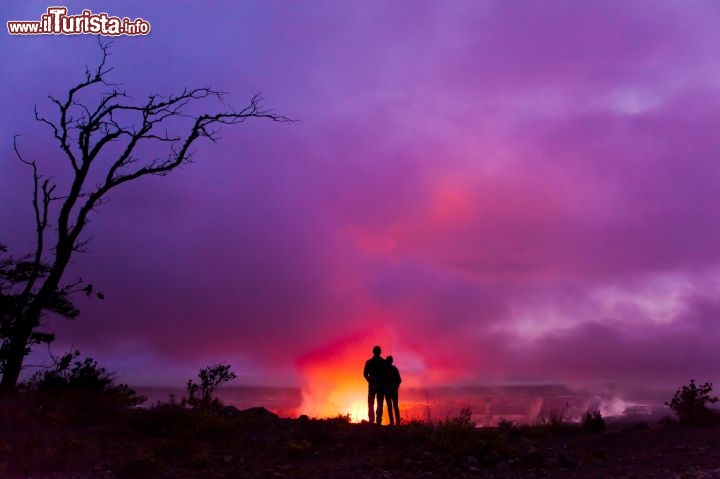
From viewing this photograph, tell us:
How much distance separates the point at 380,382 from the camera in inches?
679

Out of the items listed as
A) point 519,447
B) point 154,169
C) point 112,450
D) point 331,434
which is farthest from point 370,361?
point 154,169

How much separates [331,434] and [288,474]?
8.55 feet

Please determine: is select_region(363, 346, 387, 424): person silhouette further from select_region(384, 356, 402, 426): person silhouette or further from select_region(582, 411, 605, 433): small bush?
select_region(582, 411, 605, 433): small bush

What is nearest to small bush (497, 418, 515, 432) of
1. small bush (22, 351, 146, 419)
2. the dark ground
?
the dark ground

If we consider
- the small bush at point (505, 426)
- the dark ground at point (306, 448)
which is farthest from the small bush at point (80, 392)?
the small bush at point (505, 426)

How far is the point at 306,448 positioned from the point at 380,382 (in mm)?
4902

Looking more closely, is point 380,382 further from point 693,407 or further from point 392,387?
point 693,407

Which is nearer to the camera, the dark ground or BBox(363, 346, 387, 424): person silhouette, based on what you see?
the dark ground

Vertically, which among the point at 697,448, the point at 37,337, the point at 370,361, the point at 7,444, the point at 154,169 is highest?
the point at 154,169

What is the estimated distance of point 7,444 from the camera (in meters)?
11.7

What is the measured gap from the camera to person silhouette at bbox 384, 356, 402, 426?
17.3 metres

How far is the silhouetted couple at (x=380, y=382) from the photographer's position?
17.3 metres

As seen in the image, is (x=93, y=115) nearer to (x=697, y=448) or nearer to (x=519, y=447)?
(x=519, y=447)

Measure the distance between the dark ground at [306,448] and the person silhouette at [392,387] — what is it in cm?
217
